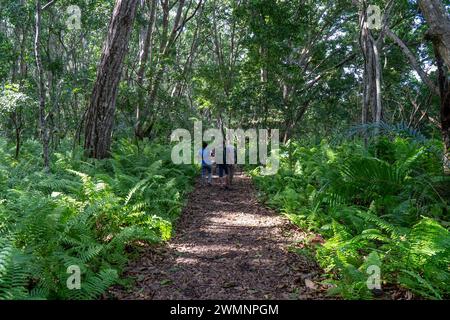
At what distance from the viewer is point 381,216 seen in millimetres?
4852

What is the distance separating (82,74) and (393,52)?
49.8 feet

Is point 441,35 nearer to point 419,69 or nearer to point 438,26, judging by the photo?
point 438,26

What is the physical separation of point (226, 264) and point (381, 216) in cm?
217

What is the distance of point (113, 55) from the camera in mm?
8430

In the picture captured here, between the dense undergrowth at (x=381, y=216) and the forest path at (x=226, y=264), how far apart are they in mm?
398

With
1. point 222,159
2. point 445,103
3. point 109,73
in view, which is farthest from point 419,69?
point 109,73

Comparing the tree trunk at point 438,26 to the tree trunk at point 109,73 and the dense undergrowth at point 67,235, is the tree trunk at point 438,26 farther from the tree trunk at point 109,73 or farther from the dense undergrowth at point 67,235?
the tree trunk at point 109,73

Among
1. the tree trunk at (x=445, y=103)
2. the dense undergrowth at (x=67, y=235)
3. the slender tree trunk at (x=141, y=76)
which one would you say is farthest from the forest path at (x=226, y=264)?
the slender tree trunk at (x=141, y=76)

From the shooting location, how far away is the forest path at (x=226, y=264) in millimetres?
3906

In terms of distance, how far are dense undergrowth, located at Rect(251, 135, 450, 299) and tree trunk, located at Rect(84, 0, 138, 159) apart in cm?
444

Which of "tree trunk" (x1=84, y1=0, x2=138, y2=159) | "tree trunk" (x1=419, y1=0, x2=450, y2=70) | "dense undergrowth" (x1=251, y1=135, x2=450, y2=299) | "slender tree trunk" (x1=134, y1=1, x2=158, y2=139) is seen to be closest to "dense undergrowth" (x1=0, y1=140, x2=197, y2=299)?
"tree trunk" (x1=84, y1=0, x2=138, y2=159)

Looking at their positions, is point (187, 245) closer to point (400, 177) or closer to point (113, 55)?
point (400, 177)
